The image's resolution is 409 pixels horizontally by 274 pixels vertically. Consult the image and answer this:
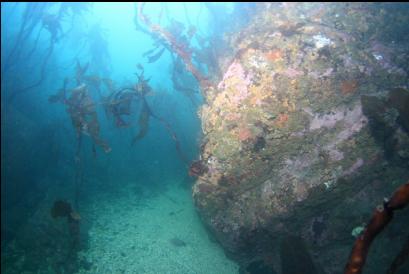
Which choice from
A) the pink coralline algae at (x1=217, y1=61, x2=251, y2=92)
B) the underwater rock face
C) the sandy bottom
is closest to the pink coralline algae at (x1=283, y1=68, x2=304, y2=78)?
the underwater rock face

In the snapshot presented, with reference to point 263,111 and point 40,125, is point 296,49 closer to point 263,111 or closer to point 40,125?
point 263,111

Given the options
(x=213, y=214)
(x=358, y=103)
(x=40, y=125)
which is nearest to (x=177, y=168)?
(x=213, y=214)

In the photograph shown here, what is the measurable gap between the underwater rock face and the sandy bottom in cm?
56

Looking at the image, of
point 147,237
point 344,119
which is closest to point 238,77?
point 344,119

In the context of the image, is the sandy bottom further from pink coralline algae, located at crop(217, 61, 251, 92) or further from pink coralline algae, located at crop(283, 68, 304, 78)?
pink coralline algae, located at crop(283, 68, 304, 78)

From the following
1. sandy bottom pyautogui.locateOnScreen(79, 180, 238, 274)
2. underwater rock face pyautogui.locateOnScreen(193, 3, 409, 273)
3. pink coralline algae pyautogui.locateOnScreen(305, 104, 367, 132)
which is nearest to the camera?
underwater rock face pyautogui.locateOnScreen(193, 3, 409, 273)

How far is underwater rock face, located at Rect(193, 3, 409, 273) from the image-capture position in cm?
390

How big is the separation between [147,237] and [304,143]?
303cm

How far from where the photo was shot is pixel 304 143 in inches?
165

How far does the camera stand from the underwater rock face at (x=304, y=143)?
154 inches

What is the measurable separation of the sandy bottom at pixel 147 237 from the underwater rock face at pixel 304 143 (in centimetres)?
56

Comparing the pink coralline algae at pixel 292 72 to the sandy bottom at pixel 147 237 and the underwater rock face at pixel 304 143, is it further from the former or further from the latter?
the sandy bottom at pixel 147 237

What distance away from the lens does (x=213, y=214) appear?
4.62m

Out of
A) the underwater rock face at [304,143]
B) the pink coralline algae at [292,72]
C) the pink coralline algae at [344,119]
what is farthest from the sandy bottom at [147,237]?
the pink coralline algae at [292,72]
